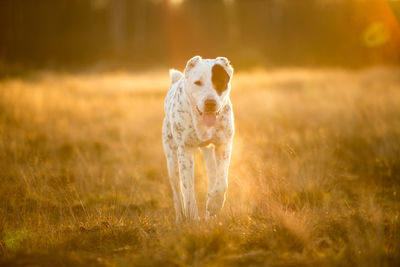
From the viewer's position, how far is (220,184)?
423cm

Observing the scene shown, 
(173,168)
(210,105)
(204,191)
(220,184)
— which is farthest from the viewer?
(204,191)

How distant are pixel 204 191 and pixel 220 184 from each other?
6.40 feet

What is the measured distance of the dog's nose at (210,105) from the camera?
3.83 metres

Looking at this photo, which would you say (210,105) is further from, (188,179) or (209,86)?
(188,179)

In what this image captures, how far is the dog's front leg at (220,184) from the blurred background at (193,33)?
27.7 meters


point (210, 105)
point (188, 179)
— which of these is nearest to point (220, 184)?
point (188, 179)

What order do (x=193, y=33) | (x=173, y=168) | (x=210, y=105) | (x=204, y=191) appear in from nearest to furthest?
(x=210, y=105), (x=173, y=168), (x=204, y=191), (x=193, y=33)

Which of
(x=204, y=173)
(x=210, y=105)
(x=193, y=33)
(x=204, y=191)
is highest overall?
(x=193, y=33)

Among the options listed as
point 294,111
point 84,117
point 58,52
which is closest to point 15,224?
point 84,117

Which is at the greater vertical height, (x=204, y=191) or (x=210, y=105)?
(x=210, y=105)

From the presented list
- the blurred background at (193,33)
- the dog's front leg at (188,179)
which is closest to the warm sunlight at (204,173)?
the dog's front leg at (188,179)

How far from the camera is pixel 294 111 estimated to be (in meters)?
12.1

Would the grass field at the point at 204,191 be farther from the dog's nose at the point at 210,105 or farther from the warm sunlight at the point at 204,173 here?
the dog's nose at the point at 210,105

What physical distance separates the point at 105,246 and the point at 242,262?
58.4 inches
